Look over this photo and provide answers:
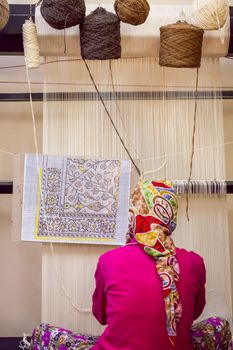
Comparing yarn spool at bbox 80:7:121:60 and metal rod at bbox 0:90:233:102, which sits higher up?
yarn spool at bbox 80:7:121:60

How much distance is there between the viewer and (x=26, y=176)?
1887 mm

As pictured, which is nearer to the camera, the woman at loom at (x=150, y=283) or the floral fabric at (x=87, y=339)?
the woman at loom at (x=150, y=283)

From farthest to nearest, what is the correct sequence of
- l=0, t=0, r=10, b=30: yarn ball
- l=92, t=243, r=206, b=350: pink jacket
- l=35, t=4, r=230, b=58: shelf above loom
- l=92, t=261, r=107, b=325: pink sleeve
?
l=35, t=4, r=230, b=58: shelf above loom, l=0, t=0, r=10, b=30: yarn ball, l=92, t=261, r=107, b=325: pink sleeve, l=92, t=243, r=206, b=350: pink jacket

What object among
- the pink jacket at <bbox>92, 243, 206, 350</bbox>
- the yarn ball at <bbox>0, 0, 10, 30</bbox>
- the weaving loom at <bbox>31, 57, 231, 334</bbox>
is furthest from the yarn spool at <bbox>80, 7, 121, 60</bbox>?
the pink jacket at <bbox>92, 243, 206, 350</bbox>

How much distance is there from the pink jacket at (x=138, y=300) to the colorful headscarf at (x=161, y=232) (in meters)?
0.02

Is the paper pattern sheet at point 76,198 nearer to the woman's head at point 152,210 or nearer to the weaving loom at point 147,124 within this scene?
the weaving loom at point 147,124

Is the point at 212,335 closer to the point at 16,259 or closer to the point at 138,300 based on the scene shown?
the point at 138,300

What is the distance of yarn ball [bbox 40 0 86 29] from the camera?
1.68 metres

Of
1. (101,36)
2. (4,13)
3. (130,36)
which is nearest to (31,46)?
(4,13)

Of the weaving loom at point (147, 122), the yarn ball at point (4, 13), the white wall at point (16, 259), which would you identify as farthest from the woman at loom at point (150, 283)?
the white wall at point (16, 259)

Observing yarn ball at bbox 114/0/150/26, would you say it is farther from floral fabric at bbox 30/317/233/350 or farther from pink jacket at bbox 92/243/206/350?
floral fabric at bbox 30/317/233/350

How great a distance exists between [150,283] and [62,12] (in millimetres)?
1070

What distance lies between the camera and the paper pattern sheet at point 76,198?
1.87 m

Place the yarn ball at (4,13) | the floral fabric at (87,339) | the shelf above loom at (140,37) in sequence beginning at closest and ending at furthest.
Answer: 1. the floral fabric at (87,339)
2. the yarn ball at (4,13)
3. the shelf above loom at (140,37)
